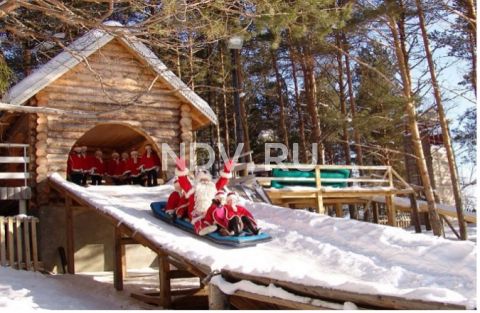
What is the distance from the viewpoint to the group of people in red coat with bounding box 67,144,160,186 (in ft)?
41.7

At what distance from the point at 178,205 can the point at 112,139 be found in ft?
27.0

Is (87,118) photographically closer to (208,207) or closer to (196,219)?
(208,207)

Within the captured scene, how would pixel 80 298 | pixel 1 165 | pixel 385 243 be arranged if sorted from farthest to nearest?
pixel 1 165 → pixel 80 298 → pixel 385 243

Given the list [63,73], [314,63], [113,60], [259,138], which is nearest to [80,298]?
[63,73]

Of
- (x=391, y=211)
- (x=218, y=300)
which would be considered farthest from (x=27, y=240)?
(x=391, y=211)

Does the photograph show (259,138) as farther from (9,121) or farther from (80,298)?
(80,298)

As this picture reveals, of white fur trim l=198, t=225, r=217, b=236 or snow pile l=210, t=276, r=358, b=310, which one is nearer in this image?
snow pile l=210, t=276, r=358, b=310

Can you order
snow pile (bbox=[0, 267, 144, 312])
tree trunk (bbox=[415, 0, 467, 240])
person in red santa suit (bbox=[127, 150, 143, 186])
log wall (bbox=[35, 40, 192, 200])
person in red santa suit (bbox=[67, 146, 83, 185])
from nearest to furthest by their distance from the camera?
snow pile (bbox=[0, 267, 144, 312]) → log wall (bbox=[35, 40, 192, 200]) → person in red santa suit (bbox=[67, 146, 83, 185]) → person in red santa suit (bbox=[127, 150, 143, 186]) → tree trunk (bbox=[415, 0, 467, 240])

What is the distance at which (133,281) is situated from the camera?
10711 mm

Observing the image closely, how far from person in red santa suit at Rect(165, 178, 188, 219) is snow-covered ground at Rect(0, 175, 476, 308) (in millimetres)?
268

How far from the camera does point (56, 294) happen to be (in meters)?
8.18

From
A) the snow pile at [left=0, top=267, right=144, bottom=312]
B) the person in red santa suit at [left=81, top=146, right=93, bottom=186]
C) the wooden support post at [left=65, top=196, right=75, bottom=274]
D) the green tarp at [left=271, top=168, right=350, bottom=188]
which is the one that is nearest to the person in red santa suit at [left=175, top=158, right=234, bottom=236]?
the snow pile at [left=0, top=267, right=144, bottom=312]

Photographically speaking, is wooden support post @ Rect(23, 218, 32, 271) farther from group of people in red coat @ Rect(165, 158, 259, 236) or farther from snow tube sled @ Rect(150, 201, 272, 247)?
snow tube sled @ Rect(150, 201, 272, 247)

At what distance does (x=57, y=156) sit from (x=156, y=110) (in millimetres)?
2597
